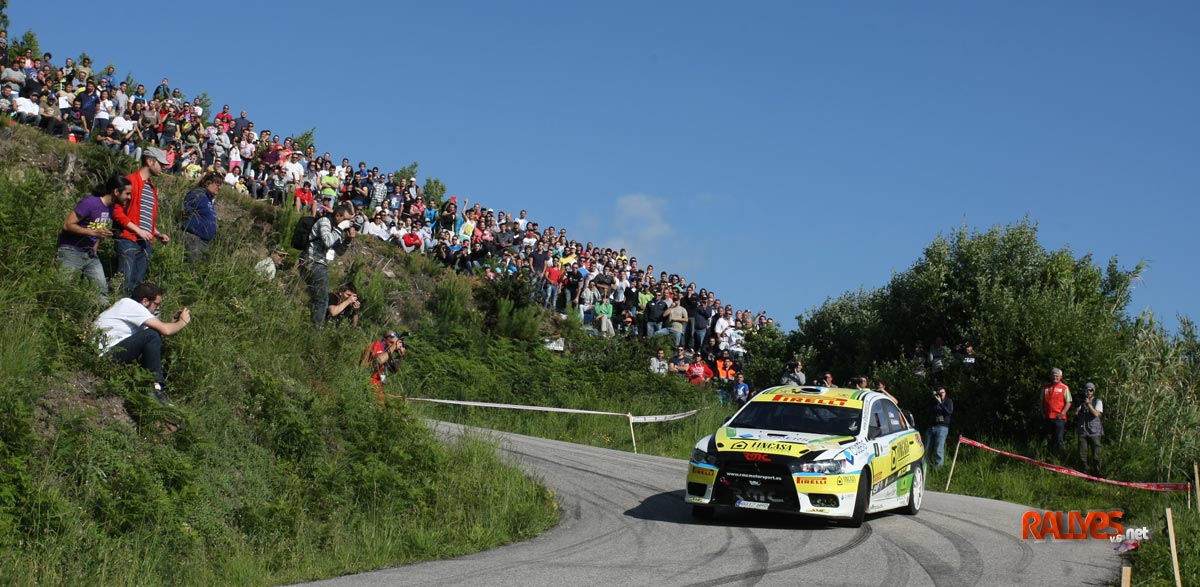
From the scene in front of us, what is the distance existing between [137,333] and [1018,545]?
32.4ft

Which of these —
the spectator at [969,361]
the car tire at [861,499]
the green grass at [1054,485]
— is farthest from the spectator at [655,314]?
the car tire at [861,499]

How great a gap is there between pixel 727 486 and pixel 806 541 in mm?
1243

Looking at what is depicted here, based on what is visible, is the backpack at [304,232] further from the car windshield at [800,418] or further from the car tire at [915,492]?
the car tire at [915,492]

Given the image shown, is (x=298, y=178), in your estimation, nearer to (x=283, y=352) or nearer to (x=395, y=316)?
(x=395, y=316)

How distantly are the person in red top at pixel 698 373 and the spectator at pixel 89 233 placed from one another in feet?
62.3

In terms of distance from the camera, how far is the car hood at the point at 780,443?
529 inches

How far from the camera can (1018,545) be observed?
13.2 metres

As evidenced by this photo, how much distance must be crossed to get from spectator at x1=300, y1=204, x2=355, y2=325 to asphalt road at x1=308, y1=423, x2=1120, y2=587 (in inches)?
103

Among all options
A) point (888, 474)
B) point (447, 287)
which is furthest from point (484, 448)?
point (447, 287)

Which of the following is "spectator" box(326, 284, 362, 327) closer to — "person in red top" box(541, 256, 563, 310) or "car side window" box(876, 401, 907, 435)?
"car side window" box(876, 401, 907, 435)

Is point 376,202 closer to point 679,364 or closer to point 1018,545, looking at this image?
point 679,364

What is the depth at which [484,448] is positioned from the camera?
596 inches

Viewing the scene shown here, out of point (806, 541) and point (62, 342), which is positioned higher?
point (62, 342)

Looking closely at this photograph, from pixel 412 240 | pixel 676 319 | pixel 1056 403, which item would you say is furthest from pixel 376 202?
pixel 1056 403
